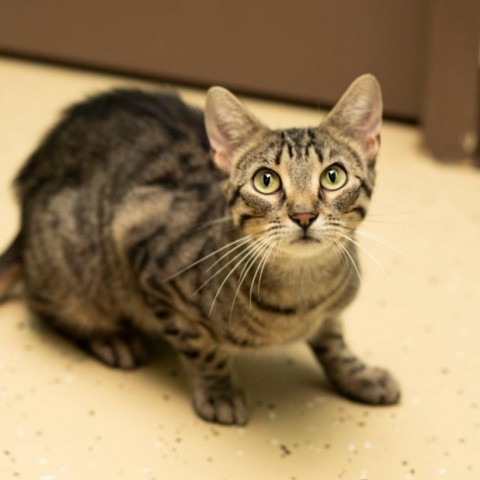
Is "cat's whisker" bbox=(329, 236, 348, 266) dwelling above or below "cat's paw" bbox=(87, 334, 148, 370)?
above

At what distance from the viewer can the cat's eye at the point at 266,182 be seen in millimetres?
1799

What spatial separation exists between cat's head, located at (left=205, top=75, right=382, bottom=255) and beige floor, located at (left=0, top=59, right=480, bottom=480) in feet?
0.77

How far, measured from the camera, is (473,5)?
10.3 ft

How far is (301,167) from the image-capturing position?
178 cm

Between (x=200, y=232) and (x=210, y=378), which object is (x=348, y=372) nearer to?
(x=210, y=378)

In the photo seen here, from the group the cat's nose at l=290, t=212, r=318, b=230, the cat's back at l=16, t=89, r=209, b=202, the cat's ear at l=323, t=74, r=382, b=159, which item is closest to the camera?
the cat's nose at l=290, t=212, r=318, b=230

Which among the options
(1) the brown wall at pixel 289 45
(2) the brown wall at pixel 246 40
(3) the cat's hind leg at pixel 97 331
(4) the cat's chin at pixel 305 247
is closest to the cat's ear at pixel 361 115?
(4) the cat's chin at pixel 305 247

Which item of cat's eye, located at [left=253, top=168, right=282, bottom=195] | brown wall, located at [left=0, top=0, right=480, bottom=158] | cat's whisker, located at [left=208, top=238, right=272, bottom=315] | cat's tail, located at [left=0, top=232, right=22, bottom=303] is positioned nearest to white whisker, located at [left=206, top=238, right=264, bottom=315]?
cat's whisker, located at [left=208, top=238, right=272, bottom=315]

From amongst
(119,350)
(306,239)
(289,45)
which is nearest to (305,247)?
(306,239)

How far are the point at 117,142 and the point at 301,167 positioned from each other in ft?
2.24

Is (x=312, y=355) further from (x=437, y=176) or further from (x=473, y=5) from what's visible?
(x=473, y=5)

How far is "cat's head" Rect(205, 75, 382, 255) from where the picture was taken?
1.76 metres

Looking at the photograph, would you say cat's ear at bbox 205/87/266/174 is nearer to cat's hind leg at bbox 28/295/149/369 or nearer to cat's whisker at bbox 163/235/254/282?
cat's whisker at bbox 163/235/254/282

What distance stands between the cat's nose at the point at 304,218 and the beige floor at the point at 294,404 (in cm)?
29
